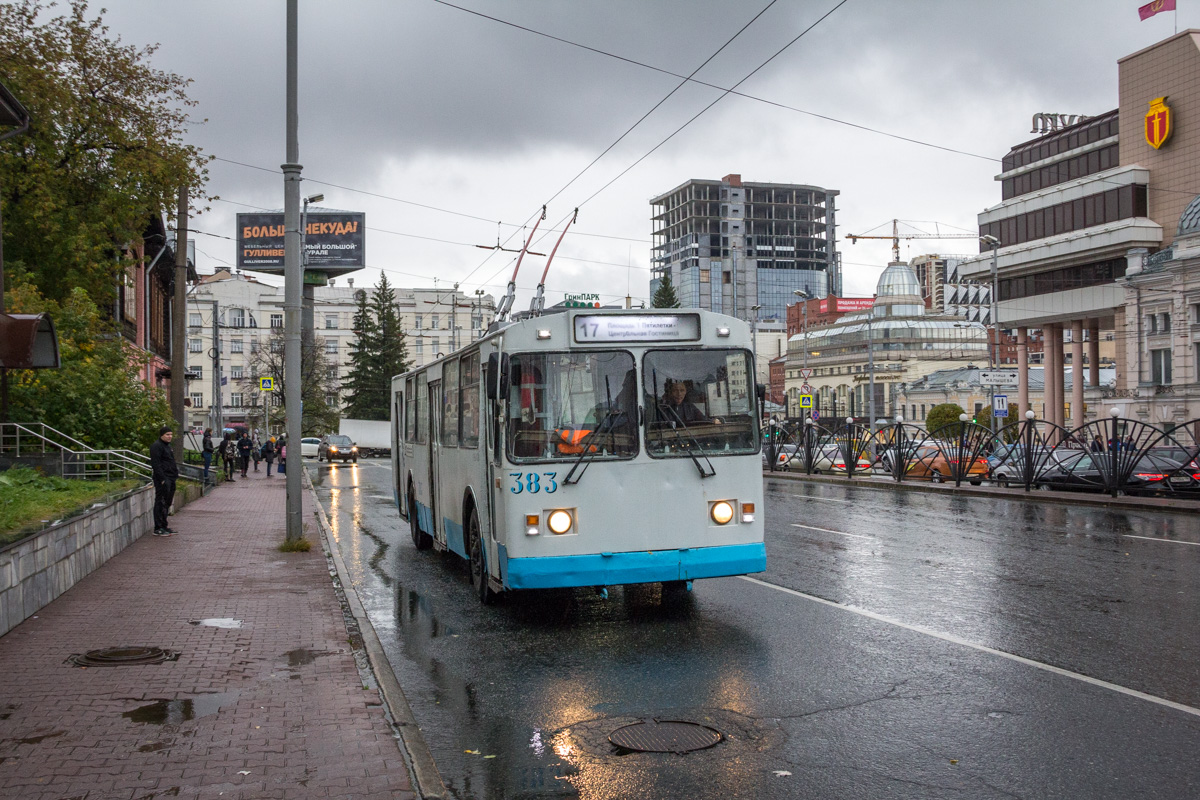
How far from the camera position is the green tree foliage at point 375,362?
3637 inches

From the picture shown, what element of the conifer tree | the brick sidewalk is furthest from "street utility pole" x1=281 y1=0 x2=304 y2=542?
the conifer tree

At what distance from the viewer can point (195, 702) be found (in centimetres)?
Result: 685

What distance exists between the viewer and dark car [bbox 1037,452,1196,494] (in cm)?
2472

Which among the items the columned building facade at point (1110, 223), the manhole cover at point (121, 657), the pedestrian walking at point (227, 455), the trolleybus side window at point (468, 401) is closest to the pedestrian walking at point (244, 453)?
the pedestrian walking at point (227, 455)

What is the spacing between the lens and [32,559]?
9891mm

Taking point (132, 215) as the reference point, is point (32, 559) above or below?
below

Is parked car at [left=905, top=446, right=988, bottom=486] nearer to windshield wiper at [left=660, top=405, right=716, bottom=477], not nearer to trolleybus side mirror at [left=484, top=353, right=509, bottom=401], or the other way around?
windshield wiper at [left=660, top=405, right=716, bottom=477]

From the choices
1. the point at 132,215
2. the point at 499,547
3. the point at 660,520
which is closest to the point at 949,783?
the point at 660,520

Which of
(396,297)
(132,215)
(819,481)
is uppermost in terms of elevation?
(396,297)

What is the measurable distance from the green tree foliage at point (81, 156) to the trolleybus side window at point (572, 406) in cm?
2010

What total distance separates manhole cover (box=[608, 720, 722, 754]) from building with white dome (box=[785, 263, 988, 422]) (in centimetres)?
13348

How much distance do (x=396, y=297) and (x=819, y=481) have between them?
9125cm

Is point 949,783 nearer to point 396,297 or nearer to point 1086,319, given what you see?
point 1086,319

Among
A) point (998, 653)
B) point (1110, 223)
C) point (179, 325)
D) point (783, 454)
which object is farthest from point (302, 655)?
point (1110, 223)
